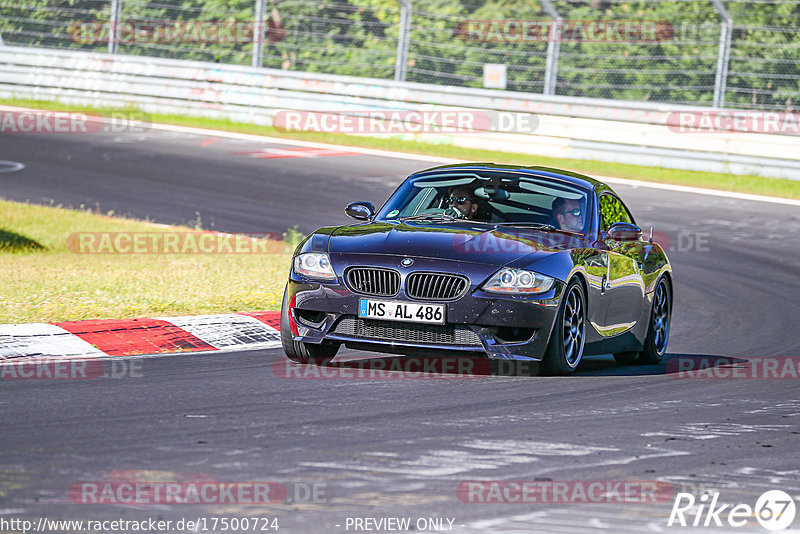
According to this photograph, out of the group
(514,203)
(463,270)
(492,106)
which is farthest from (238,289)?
(492,106)

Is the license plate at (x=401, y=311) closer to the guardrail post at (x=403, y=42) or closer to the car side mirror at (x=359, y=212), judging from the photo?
the car side mirror at (x=359, y=212)

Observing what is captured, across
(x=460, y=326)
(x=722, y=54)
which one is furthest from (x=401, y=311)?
(x=722, y=54)

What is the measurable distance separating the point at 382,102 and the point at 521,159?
9.82ft

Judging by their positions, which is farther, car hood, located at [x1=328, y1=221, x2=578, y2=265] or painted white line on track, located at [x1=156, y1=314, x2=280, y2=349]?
painted white line on track, located at [x1=156, y1=314, x2=280, y2=349]

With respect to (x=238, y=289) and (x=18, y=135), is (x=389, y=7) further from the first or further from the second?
(x=238, y=289)

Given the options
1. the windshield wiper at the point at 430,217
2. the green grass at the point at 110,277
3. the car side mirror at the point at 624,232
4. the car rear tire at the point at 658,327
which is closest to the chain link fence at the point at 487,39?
the green grass at the point at 110,277

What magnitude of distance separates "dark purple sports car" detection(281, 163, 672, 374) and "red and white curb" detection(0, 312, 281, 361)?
0.98m

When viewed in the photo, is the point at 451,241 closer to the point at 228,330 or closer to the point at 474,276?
the point at 474,276

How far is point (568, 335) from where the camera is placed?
871 centimetres

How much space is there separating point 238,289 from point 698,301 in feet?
15.0

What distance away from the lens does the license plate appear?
819 centimetres

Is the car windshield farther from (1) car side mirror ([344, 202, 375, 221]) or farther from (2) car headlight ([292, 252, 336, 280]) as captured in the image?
(2) car headlight ([292, 252, 336, 280])

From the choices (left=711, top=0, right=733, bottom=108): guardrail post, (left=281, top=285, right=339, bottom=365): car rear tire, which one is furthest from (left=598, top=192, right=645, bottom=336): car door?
(left=711, top=0, right=733, bottom=108): guardrail post

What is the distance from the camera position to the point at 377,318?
826 cm
